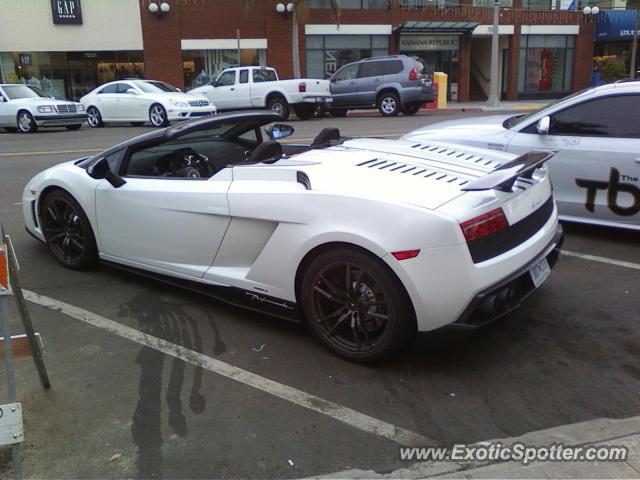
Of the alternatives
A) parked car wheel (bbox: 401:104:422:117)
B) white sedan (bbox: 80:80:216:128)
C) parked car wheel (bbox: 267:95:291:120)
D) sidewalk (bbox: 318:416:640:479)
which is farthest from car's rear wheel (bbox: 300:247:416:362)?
parked car wheel (bbox: 401:104:422:117)

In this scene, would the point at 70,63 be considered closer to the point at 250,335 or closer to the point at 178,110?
the point at 178,110

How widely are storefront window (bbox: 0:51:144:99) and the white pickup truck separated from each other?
950 centimetres

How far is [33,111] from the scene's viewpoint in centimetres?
1792

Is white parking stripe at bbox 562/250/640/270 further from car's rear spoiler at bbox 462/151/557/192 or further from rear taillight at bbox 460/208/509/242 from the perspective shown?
rear taillight at bbox 460/208/509/242

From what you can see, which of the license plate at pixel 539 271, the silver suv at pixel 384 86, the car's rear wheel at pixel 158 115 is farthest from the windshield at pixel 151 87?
the license plate at pixel 539 271

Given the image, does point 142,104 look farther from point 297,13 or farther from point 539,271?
point 539,271

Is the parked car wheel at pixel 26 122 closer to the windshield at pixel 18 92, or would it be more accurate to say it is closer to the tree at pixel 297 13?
the windshield at pixel 18 92

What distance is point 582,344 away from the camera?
12.7 ft

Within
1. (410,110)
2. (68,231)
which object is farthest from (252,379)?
(410,110)

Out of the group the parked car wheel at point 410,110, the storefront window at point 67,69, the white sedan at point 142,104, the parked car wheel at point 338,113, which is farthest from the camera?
the storefront window at point 67,69

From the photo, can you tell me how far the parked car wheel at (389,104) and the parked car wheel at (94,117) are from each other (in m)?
9.21

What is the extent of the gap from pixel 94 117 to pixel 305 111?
683 centimetres

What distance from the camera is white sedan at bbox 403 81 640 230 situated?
5590mm

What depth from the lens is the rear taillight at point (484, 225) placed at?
3260 mm
